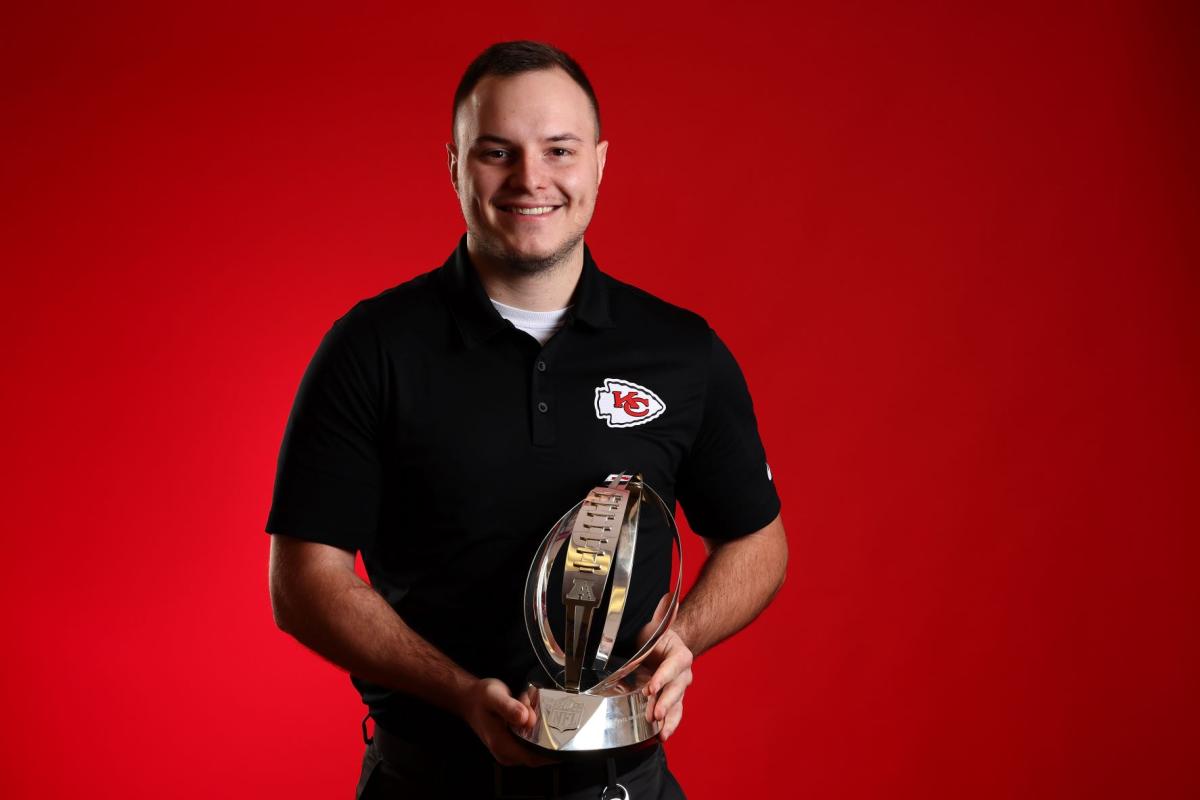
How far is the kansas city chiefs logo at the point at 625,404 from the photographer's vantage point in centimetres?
221

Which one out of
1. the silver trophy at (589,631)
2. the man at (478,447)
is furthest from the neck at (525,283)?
the silver trophy at (589,631)

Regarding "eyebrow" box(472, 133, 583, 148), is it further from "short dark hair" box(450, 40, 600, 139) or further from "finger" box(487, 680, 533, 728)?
"finger" box(487, 680, 533, 728)

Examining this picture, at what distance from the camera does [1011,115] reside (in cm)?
361

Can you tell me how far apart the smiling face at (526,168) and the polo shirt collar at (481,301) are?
0.24 ft

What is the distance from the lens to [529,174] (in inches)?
83.7

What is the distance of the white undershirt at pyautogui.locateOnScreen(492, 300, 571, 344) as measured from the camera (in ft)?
7.39

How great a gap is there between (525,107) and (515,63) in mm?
94

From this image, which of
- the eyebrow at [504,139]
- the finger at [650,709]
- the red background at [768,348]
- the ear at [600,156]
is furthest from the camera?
the red background at [768,348]

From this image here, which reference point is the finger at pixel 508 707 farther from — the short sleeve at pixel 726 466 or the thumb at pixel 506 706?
the short sleeve at pixel 726 466

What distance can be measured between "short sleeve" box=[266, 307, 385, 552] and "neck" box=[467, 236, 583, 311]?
0.84ft

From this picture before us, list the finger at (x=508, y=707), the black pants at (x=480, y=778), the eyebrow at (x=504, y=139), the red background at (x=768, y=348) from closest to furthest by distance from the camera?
the finger at (x=508, y=707), the black pants at (x=480, y=778), the eyebrow at (x=504, y=139), the red background at (x=768, y=348)

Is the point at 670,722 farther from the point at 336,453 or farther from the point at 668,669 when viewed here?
the point at 336,453

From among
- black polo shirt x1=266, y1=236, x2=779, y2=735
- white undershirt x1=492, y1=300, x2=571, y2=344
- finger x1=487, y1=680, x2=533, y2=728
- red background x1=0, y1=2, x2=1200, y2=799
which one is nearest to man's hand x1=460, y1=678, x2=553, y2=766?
finger x1=487, y1=680, x2=533, y2=728

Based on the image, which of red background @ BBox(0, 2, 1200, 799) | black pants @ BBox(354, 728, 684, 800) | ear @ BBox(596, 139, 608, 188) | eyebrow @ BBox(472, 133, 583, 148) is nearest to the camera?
black pants @ BBox(354, 728, 684, 800)
